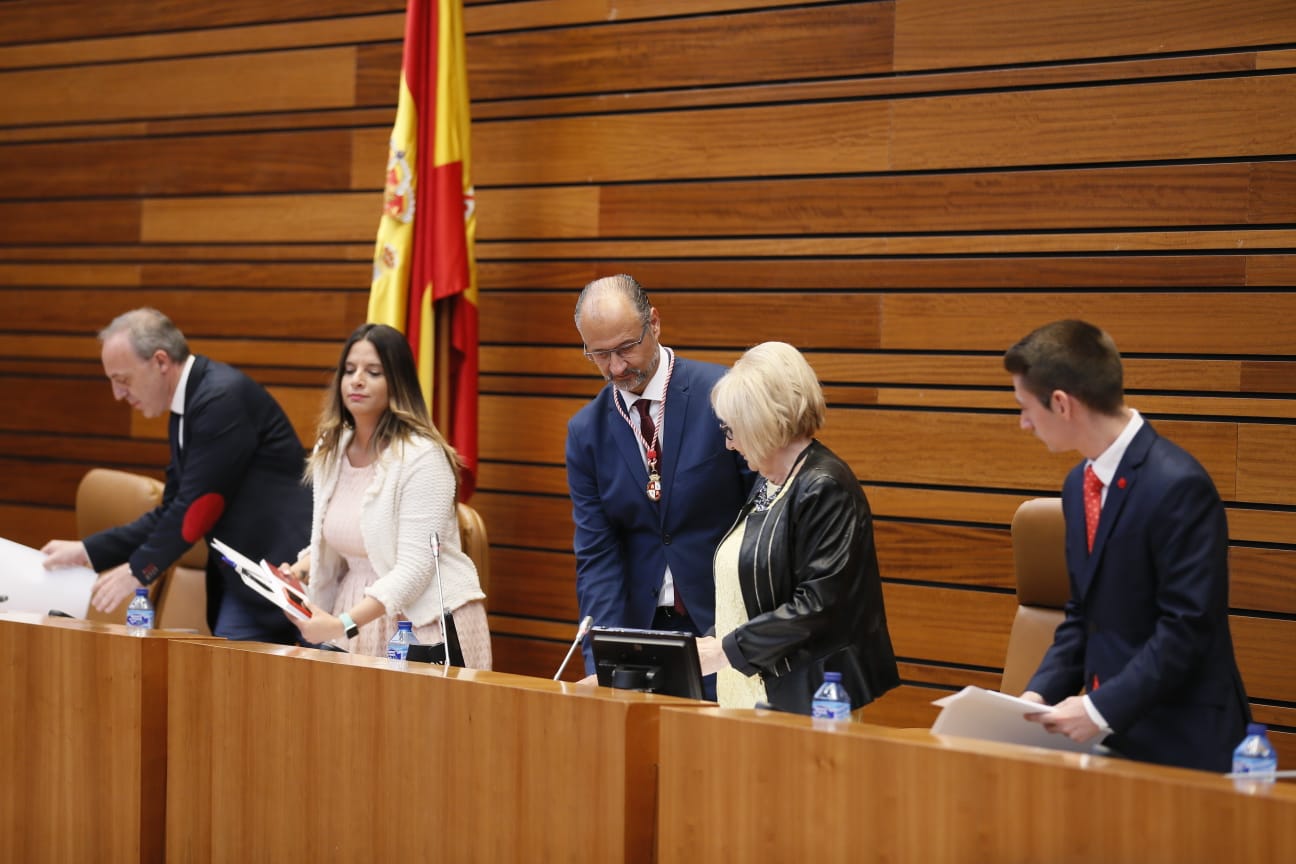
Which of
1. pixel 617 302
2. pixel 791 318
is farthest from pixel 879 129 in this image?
pixel 617 302

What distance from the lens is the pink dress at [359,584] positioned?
3.36 metres

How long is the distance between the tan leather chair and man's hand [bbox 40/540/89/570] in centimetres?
43

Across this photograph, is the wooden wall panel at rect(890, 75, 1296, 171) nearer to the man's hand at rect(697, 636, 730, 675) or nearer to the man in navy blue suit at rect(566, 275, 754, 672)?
the man in navy blue suit at rect(566, 275, 754, 672)

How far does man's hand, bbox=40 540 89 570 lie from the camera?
12.4ft

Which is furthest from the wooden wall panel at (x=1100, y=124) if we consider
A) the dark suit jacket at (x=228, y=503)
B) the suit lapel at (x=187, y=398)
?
the suit lapel at (x=187, y=398)

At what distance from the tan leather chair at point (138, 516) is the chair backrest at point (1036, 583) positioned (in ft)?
Result: 7.99

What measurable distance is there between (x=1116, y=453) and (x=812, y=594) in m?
0.57

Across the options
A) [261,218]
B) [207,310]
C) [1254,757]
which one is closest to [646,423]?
[1254,757]

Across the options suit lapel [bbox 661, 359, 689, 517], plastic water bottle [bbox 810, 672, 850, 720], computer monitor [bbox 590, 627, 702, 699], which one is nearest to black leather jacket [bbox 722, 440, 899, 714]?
computer monitor [bbox 590, 627, 702, 699]

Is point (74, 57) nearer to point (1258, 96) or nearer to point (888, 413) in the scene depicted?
point (888, 413)

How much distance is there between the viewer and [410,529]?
10.8 feet

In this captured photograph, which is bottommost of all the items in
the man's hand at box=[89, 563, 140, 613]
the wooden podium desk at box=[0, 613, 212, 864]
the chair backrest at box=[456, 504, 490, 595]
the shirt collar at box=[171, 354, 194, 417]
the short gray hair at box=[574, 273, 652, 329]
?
the wooden podium desk at box=[0, 613, 212, 864]

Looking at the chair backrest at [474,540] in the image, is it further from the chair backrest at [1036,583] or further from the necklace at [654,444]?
the chair backrest at [1036,583]

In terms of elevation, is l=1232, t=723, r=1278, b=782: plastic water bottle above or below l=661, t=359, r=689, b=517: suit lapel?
below
